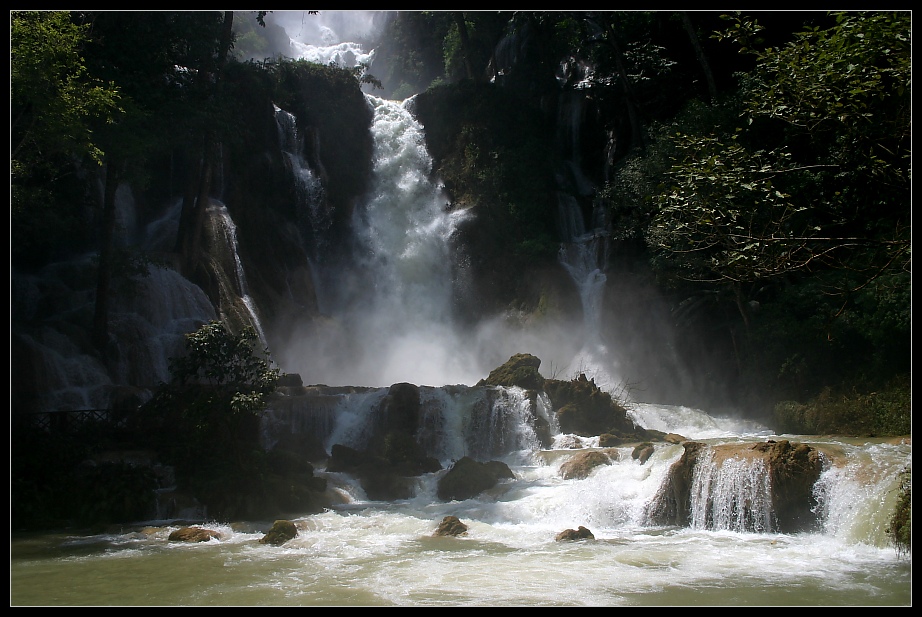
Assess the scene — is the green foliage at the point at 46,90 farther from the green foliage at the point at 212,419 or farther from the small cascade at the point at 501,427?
the small cascade at the point at 501,427

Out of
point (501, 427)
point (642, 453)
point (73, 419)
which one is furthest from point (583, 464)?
point (73, 419)

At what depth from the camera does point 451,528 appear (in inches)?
485

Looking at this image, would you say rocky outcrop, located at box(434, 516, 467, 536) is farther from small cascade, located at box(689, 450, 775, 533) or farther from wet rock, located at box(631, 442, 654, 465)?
wet rock, located at box(631, 442, 654, 465)

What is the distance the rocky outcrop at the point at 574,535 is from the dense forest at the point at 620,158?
4538 mm

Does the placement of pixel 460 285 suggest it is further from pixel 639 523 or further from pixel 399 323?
pixel 639 523

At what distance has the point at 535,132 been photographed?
32125 mm

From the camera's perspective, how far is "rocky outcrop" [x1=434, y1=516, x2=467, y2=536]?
483 inches

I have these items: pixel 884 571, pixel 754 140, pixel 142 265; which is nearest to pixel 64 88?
pixel 142 265

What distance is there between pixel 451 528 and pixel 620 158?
21275mm

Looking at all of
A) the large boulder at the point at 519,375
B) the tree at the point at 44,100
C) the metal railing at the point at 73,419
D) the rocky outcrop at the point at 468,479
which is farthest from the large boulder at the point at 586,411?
the tree at the point at 44,100

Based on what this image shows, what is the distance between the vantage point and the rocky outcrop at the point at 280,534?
11.7 metres

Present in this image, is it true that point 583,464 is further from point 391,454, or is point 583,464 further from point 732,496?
point 391,454

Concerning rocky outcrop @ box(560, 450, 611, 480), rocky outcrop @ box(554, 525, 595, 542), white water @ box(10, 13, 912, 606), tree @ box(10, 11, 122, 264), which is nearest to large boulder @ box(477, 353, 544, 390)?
white water @ box(10, 13, 912, 606)

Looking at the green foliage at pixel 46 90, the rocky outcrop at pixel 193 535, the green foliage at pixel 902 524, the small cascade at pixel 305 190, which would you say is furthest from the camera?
the small cascade at pixel 305 190
